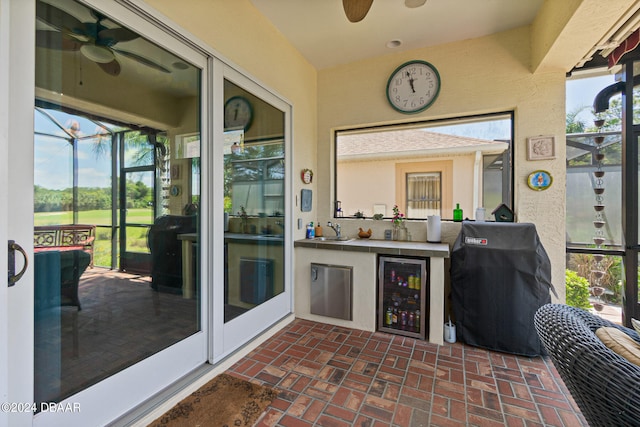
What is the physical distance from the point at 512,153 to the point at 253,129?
2.77 meters

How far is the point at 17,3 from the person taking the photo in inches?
46.3

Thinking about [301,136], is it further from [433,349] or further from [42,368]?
[42,368]

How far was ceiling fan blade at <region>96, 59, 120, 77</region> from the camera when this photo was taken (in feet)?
4.98

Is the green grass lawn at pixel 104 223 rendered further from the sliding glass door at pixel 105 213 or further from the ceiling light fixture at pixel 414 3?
the ceiling light fixture at pixel 414 3

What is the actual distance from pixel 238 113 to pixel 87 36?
1143 mm

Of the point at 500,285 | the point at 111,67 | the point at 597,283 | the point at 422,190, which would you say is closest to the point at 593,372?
the point at 500,285

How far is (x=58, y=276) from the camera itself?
1.37 metres

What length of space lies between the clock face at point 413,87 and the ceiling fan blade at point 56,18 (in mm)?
2923

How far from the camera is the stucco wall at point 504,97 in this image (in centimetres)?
274

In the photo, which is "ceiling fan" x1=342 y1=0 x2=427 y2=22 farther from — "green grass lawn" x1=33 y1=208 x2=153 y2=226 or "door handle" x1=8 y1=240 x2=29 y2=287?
"door handle" x1=8 y1=240 x2=29 y2=287

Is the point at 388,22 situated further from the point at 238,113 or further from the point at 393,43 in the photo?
the point at 238,113

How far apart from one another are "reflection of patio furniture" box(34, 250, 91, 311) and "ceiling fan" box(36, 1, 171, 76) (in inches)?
39.3

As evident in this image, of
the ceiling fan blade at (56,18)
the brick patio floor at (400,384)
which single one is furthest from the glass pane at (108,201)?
the brick patio floor at (400,384)

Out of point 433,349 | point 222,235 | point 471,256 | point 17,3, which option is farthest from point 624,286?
point 17,3
